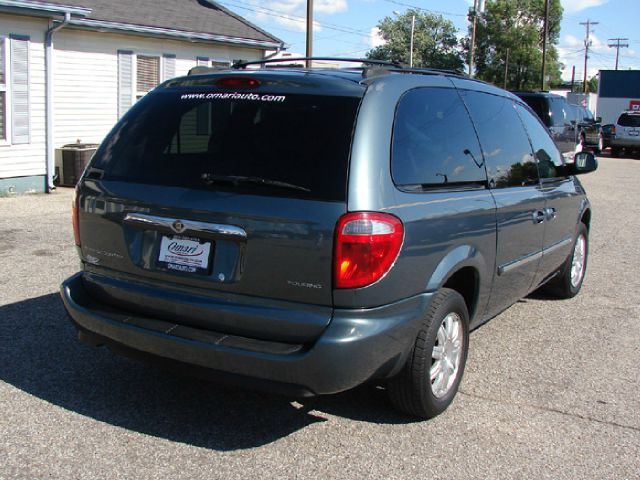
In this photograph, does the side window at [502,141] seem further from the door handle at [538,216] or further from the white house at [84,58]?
the white house at [84,58]

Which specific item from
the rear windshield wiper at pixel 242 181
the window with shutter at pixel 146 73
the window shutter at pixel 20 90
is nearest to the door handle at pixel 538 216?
the rear windshield wiper at pixel 242 181

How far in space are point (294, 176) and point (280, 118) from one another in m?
0.34

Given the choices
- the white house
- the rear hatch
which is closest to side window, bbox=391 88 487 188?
the rear hatch

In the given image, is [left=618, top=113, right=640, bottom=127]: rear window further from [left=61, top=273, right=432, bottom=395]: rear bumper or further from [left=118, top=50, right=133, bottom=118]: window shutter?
[left=61, top=273, right=432, bottom=395]: rear bumper

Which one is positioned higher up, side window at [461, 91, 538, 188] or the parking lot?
side window at [461, 91, 538, 188]

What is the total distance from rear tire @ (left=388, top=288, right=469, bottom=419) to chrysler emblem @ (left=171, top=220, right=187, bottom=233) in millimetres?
1270

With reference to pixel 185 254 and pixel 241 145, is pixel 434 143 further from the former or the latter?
pixel 185 254

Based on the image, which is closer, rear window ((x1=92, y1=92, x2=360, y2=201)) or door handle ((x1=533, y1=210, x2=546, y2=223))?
rear window ((x1=92, y1=92, x2=360, y2=201))

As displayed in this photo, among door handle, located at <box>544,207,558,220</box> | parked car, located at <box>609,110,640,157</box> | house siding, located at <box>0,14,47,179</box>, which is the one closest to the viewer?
door handle, located at <box>544,207,558,220</box>

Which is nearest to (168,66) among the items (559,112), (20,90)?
(20,90)

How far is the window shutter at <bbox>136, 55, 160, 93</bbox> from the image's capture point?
15.0 metres

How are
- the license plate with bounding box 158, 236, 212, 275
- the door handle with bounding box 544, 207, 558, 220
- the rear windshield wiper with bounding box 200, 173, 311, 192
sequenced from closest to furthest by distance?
the rear windshield wiper with bounding box 200, 173, 311, 192, the license plate with bounding box 158, 236, 212, 275, the door handle with bounding box 544, 207, 558, 220

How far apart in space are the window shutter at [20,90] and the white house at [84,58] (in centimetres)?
2

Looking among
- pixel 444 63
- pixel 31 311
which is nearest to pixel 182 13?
pixel 31 311
